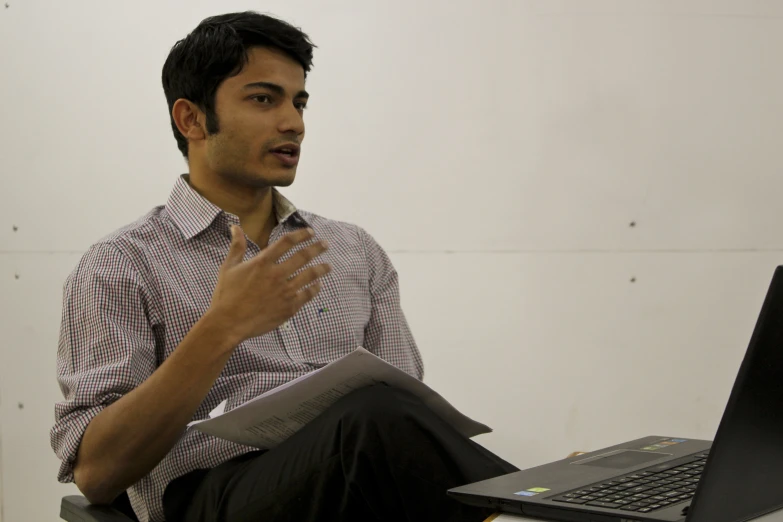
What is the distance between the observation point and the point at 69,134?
256 cm

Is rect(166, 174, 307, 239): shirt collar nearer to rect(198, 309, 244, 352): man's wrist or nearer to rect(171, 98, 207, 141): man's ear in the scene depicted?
rect(171, 98, 207, 141): man's ear

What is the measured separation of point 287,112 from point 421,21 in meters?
0.99

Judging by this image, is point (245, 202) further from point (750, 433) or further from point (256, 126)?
point (750, 433)

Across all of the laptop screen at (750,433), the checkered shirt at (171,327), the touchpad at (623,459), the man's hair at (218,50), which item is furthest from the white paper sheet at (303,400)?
the man's hair at (218,50)

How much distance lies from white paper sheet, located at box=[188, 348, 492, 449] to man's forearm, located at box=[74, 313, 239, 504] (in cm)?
Answer: 9

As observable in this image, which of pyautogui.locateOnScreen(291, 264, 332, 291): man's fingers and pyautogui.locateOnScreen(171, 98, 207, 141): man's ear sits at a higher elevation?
pyautogui.locateOnScreen(171, 98, 207, 141): man's ear

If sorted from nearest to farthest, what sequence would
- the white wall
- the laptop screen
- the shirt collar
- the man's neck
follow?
the laptop screen < the shirt collar < the man's neck < the white wall

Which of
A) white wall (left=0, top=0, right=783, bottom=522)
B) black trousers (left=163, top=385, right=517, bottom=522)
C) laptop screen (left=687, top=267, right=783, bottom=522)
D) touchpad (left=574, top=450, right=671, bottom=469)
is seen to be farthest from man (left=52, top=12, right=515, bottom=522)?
white wall (left=0, top=0, right=783, bottom=522)

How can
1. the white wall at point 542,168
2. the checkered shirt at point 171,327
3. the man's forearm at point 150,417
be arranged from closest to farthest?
the man's forearm at point 150,417, the checkered shirt at point 171,327, the white wall at point 542,168

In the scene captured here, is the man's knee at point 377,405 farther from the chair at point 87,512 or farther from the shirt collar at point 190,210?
the shirt collar at point 190,210

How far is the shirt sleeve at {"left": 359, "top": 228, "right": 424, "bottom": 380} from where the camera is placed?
1727mm

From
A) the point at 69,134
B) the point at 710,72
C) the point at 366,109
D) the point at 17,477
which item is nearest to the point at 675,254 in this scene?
the point at 710,72

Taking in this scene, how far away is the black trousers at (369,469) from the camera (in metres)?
1.05

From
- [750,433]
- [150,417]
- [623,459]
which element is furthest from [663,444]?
[150,417]
